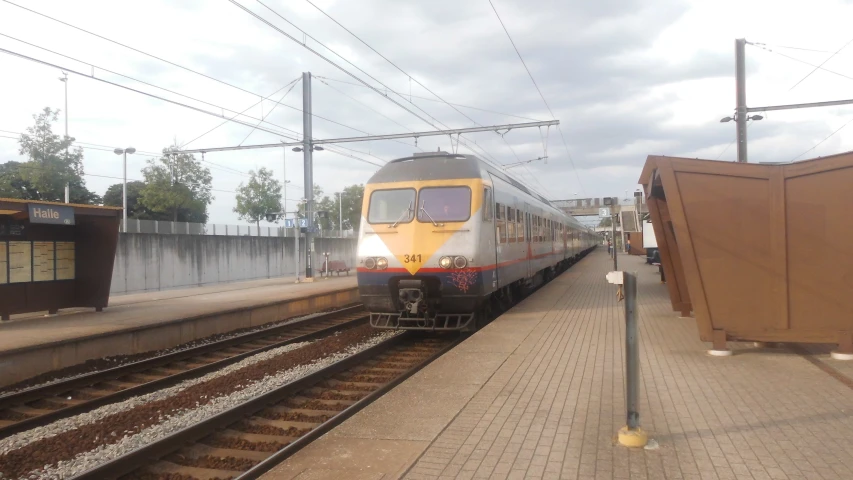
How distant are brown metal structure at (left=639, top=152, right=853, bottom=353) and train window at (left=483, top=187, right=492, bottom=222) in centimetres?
348

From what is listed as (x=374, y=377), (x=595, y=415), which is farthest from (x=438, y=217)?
(x=595, y=415)

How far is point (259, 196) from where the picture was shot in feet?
143

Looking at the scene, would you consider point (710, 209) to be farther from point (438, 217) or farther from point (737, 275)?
point (438, 217)

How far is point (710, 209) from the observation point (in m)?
7.57

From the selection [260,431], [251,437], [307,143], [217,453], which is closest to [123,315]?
[260,431]

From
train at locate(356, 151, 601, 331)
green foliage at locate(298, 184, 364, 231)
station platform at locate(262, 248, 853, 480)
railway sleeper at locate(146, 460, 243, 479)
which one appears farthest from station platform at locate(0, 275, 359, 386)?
green foliage at locate(298, 184, 364, 231)

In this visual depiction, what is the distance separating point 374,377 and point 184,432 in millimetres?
3160

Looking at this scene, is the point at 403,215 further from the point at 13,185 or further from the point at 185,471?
the point at 13,185

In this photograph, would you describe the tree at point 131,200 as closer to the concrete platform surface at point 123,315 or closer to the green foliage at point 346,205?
the green foliage at point 346,205

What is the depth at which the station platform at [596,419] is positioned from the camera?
423 cm

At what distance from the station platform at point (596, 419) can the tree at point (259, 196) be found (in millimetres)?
37067

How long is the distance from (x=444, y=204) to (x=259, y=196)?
3527 cm

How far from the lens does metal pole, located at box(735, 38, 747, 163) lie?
1542 cm

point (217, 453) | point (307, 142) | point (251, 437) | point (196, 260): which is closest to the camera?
point (217, 453)
